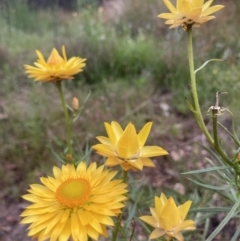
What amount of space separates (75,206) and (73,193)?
0.02 meters

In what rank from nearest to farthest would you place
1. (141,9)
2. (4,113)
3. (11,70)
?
(4,113), (11,70), (141,9)

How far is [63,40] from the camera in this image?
4.11 meters

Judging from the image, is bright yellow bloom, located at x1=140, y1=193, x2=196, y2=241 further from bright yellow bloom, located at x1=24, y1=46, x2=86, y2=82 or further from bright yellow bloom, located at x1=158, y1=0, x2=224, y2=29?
bright yellow bloom, located at x1=24, y1=46, x2=86, y2=82

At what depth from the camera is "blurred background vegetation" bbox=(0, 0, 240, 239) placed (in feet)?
8.03

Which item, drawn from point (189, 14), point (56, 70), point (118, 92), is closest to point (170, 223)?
point (189, 14)

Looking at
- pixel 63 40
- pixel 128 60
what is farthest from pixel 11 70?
pixel 128 60

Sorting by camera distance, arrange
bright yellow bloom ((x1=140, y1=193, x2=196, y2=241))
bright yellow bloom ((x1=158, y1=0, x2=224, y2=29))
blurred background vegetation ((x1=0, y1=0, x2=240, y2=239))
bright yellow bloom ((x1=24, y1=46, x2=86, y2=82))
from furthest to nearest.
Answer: blurred background vegetation ((x1=0, y1=0, x2=240, y2=239)) → bright yellow bloom ((x1=24, y1=46, x2=86, y2=82)) → bright yellow bloom ((x1=158, y1=0, x2=224, y2=29)) → bright yellow bloom ((x1=140, y1=193, x2=196, y2=241))

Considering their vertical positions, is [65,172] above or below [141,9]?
above

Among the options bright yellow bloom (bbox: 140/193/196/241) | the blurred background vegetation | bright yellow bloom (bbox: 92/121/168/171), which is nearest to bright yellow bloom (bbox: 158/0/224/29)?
bright yellow bloom (bbox: 92/121/168/171)

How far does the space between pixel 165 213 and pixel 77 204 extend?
155mm

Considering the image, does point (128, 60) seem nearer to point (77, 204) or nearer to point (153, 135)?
point (153, 135)

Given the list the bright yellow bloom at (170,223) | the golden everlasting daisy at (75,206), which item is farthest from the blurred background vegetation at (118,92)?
the bright yellow bloom at (170,223)

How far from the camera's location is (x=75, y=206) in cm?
74

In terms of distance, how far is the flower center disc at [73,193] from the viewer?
2.42ft
